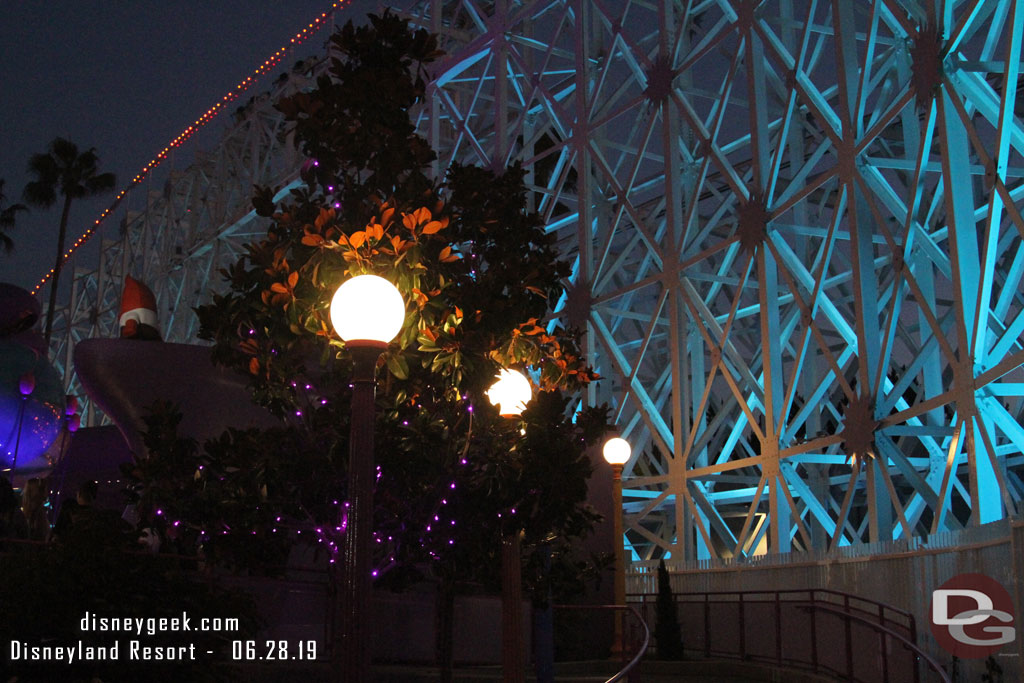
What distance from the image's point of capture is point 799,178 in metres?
19.9

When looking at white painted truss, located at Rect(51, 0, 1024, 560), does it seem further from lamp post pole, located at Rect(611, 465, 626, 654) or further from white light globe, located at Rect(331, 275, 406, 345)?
white light globe, located at Rect(331, 275, 406, 345)

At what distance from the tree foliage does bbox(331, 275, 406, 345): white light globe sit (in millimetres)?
1147

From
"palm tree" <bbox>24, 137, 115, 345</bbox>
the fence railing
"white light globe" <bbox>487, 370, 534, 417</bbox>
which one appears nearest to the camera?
"white light globe" <bbox>487, 370, 534, 417</bbox>

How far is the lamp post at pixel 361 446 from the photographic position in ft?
17.1

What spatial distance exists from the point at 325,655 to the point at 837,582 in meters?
7.08

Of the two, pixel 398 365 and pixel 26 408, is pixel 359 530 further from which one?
pixel 26 408

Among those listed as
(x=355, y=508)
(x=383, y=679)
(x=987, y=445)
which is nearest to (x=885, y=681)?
(x=987, y=445)

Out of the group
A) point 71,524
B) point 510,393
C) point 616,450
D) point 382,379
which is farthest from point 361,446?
point 616,450

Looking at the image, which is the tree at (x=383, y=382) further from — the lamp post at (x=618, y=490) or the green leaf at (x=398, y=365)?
the lamp post at (x=618, y=490)

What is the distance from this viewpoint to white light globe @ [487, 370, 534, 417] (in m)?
8.37

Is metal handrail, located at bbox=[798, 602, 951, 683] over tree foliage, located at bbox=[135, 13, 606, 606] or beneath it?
beneath

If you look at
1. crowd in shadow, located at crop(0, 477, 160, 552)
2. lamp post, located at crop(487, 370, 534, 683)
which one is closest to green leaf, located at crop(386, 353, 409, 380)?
lamp post, located at crop(487, 370, 534, 683)

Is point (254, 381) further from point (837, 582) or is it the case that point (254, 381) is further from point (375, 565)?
point (837, 582)

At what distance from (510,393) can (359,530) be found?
10.2 feet
